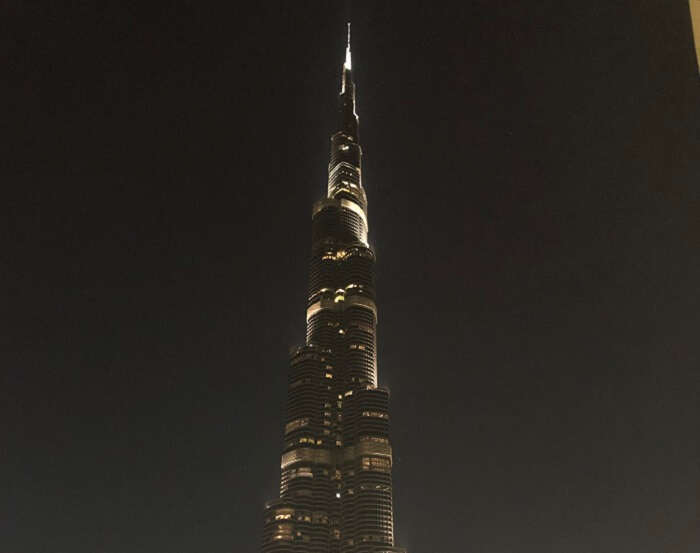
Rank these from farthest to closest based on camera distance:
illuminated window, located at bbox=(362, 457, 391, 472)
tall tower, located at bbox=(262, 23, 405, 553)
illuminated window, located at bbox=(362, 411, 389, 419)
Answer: illuminated window, located at bbox=(362, 411, 389, 419) → illuminated window, located at bbox=(362, 457, 391, 472) → tall tower, located at bbox=(262, 23, 405, 553)

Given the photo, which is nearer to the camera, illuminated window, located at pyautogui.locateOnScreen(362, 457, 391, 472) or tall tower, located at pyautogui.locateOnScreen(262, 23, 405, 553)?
tall tower, located at pyautogui.locateOnScreen(262, 23, 405, 553)

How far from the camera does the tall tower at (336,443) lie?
158000 millimetres

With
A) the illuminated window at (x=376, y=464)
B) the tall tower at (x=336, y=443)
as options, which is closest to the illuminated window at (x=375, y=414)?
the tall tower at (x=336, y=443)

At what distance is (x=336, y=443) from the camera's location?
172 meters

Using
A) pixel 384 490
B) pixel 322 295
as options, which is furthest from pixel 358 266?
pixel 384 490

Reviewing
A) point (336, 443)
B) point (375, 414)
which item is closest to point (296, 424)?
point (336, 443)

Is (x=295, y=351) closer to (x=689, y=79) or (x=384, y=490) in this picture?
(x=384, y=490)

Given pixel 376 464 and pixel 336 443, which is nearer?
pixel 376 464

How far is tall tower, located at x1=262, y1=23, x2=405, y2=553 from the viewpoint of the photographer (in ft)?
518

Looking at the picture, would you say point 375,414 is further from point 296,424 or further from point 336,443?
point 296,424

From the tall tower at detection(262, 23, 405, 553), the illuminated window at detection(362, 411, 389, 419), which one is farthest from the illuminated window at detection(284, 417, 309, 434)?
the illuminated window at detection(362, 411, 389, 419)

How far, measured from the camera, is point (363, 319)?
190500mm

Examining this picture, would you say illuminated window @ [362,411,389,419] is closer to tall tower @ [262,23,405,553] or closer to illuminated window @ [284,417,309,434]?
tall tower @ [262,23,405,553]

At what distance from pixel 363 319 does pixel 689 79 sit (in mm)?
176482
